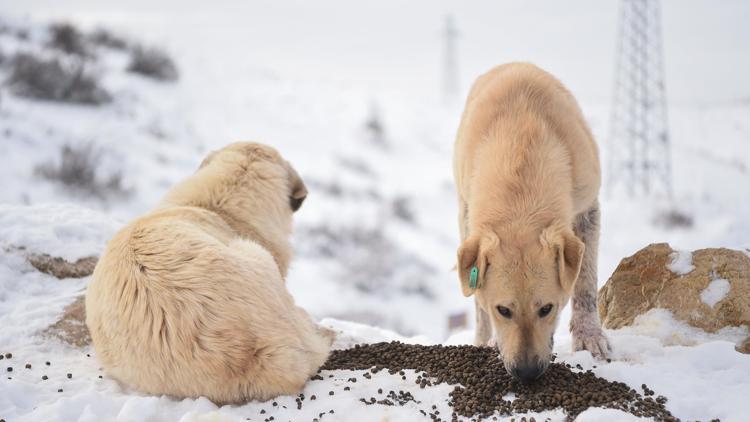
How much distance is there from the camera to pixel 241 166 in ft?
19.0

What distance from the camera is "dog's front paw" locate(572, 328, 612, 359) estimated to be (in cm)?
496

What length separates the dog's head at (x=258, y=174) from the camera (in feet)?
18.8

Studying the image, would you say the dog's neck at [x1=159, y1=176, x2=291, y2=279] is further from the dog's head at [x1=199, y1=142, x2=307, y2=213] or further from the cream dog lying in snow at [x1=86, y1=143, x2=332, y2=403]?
the cream dog lying in snow at [x1=86, y1=143, x2=332, y2=403]

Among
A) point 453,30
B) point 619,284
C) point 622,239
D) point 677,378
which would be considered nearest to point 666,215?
point 622,239

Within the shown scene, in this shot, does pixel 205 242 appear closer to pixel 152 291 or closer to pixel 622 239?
pixel 152 291

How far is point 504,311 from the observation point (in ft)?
14.0

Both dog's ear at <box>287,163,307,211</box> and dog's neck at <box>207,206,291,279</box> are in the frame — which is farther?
dog's ear at <box>287,163,307,211</box>

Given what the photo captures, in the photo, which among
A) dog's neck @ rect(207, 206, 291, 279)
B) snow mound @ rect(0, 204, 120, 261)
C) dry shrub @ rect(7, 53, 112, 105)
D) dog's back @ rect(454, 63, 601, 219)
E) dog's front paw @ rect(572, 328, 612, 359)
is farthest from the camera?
dry shrub @ rect(7, 53, 112, 105)

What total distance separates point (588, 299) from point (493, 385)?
1254mm

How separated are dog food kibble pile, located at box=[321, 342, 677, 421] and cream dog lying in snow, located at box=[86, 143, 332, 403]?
0.62 m

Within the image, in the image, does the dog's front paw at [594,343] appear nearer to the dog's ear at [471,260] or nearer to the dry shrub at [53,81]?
the dog's ear at [471,260]

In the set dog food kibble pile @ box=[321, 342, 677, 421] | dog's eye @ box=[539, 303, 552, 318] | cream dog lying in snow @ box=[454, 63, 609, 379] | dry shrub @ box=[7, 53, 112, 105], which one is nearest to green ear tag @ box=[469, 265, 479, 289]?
cream dog lying in snow @ box=[454, 63, 609, 379]

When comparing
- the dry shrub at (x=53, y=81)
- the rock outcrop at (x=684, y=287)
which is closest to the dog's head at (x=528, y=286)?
the rock outcrop at (x=684, y=287)

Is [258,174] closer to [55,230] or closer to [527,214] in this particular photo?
[527,214]
